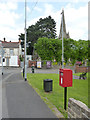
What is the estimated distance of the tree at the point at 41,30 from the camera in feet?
180

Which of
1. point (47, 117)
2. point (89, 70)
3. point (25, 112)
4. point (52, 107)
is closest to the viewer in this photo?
point (47, 117)

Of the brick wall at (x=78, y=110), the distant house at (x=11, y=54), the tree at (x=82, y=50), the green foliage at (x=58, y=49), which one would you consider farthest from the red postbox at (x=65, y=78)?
the distant house at (x=11, y=54)

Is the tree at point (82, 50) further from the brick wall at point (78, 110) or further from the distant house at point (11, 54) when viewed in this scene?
the brick wall at point (78, 110)

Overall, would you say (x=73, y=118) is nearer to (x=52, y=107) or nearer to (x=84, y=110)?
(x=84, y=110)

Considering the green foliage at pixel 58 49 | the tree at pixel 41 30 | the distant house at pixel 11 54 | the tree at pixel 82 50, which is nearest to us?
the green foliage at pixel 58 49

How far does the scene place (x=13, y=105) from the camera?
5809 millimetres

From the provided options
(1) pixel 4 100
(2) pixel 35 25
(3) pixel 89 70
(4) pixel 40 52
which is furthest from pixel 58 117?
(2) pixel 35 25

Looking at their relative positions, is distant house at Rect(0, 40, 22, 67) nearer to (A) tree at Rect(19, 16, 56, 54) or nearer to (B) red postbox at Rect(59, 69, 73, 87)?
(A) tree at Rect(19, 16, 56, 54)

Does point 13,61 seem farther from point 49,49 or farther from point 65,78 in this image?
point 65,78

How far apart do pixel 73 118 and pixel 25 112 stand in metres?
1.99

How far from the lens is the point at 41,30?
56.2m

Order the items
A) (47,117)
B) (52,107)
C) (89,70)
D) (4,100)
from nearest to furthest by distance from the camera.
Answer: (47,117), (52,107), (4,100), (89,70)

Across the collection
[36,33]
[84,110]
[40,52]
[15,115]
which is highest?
[36,33]

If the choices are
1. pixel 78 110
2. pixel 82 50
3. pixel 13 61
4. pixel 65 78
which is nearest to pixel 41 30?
pixel 13 61
